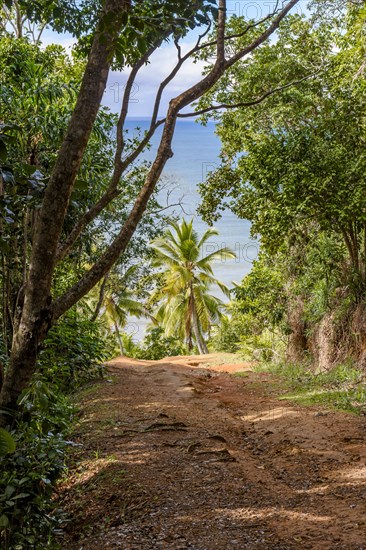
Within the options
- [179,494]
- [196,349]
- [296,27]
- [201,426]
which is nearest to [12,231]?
[201,426]

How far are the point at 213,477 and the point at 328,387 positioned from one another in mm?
5339

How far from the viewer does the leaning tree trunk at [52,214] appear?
3.63 m

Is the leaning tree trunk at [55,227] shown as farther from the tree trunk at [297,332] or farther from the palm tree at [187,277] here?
the palm tree at [187,277]

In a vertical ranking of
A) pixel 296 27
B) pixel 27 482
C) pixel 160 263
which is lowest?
pixel 27 482

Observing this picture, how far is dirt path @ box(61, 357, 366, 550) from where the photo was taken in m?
4.38

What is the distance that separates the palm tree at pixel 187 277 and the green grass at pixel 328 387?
44.2ft

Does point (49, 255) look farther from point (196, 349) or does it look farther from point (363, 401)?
point (196, 349)

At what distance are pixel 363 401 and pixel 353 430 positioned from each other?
1.61 meters

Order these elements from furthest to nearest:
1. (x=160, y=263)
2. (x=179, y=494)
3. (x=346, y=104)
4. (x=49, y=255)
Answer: (x=160, y=263), (x=346, y=104), (x=179, y=494), (x=49, y=255)

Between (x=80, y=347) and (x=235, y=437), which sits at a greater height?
(x=80, y=347)

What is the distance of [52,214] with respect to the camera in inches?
143

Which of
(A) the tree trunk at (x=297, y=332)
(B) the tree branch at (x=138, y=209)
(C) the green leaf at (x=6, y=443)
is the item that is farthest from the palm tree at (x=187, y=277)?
(C) the green leaf at (x=6, y=443)

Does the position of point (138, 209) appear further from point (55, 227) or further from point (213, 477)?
point (213, 477)

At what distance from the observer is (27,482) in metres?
4.02
